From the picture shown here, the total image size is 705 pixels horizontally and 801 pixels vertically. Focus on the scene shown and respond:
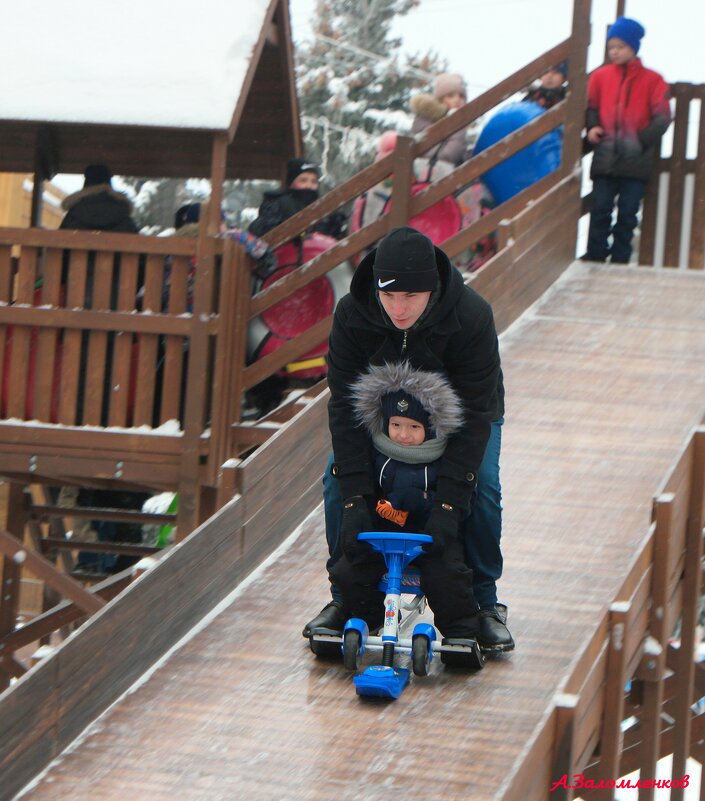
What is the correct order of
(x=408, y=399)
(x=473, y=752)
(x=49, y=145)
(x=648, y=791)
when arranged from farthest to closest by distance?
1. (x=49, y=145)
2. (x=648, y=791)
3. (x=408, y=399)
4. (x=473, y=752)

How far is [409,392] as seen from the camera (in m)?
5.25

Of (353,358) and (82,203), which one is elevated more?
(82,203)

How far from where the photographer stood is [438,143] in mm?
9922

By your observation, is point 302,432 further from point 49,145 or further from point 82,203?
point 49,145

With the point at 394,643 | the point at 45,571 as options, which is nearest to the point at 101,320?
the point at 45,571

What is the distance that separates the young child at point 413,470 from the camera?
5242mm

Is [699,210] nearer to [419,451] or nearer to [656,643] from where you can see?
[656,643]

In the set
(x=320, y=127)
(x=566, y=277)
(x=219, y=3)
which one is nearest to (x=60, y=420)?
(x=219, y=3)

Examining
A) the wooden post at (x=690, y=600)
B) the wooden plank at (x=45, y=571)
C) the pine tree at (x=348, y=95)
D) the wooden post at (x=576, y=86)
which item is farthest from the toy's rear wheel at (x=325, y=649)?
the pine tree at (x=348, y=95)

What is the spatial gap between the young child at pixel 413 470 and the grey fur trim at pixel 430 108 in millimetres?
5764

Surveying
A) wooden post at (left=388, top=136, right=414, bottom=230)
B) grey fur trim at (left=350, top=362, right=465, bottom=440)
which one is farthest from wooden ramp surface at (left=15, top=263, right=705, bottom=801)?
wooden post at (left=388, top=136, right=414, bottom=230)

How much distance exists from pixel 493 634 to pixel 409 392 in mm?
950

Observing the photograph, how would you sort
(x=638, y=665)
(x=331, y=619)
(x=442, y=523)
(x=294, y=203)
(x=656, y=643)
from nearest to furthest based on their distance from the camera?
1. (x=442, y=523)
2. (x=331, y=619)
3. (x=656, y=643)
4. (x=638, y=665)
5. (x=294, y=203)

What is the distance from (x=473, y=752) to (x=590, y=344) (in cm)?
457
